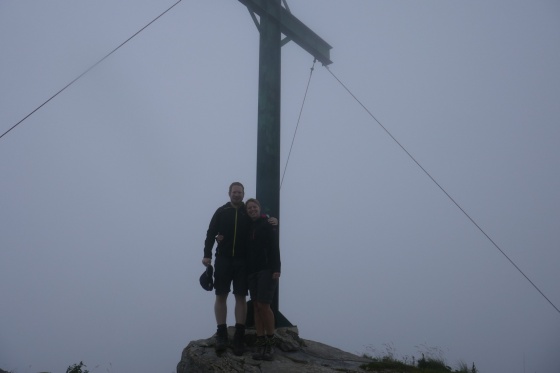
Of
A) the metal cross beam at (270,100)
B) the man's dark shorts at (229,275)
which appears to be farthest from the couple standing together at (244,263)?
the metal cross beam at (270,100)

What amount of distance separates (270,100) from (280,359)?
3291 millimetres

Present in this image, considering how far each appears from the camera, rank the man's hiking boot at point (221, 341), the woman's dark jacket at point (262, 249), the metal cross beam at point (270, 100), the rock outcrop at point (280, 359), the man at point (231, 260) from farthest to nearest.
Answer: the metal cross beam at point (270, 100) → the woman's dark jacket at point (262, 249) → the man at point (231, 260) → the man's hiking boot at point (221, 341) → the rock outcrop at point (280, 359)

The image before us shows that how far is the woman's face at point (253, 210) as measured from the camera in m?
4.84

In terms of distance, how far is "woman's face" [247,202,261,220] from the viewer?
4.84m

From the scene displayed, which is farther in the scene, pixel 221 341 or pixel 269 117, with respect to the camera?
pixel 269 117

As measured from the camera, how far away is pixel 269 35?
19.7ft

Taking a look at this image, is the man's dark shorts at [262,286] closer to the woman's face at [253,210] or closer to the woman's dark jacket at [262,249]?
the woman's dark jacket at [262,249]

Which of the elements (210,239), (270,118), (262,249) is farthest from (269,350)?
(270,118)

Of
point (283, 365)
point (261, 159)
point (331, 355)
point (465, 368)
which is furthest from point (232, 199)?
point (465, 368)

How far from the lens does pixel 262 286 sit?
15.0ft

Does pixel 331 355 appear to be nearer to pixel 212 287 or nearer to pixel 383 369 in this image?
Answer: pixel 383 369

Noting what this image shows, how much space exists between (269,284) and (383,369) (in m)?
1.65

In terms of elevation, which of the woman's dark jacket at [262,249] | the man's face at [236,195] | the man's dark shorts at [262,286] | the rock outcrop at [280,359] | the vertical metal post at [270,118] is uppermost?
the vertical metal post at [270,118]

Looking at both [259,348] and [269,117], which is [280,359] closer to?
[259,348]
